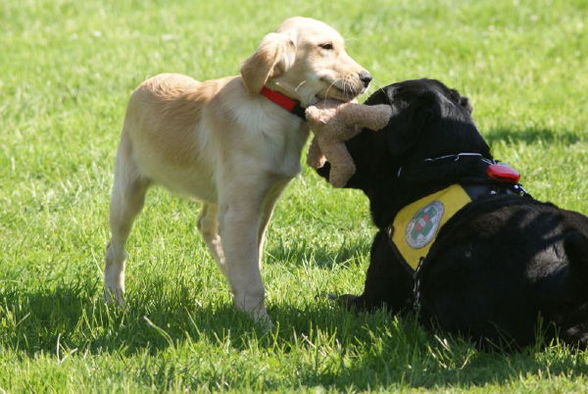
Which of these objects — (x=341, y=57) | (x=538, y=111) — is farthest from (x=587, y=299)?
(x=538, y=111)

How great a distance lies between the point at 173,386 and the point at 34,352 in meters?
0.83

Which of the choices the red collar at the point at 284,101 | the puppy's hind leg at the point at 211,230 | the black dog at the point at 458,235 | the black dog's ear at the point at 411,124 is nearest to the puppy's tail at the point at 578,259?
the black dog at the point at 458,235

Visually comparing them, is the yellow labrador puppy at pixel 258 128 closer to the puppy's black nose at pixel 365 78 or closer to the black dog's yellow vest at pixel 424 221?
the puppy's black nose at pixel 365 78

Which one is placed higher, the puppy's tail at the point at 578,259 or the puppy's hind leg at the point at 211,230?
the puppy's tail at the point at 578,259

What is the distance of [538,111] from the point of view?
311 inches

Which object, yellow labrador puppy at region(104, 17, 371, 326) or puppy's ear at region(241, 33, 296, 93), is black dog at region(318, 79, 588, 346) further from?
puppy's ear at region(241, 33, 296, 93)

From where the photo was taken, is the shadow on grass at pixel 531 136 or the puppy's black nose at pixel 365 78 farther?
the shadow on grass at pixel 531 136

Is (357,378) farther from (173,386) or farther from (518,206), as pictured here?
(518,206)

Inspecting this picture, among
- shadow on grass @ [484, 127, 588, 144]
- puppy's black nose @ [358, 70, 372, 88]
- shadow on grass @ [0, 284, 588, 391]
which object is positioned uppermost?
puppy's black nose @ [358, 70, 372, 88]

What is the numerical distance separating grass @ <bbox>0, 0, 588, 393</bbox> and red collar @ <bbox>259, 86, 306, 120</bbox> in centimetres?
74

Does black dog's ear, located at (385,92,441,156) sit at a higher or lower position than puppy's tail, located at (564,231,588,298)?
higher

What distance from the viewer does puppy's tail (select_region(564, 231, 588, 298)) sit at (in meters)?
3.65

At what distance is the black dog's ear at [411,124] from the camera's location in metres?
4.30

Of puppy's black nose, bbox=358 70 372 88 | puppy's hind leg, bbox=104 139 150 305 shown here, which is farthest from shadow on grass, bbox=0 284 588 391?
puppy's black nose, bbox=358 70 372 88
